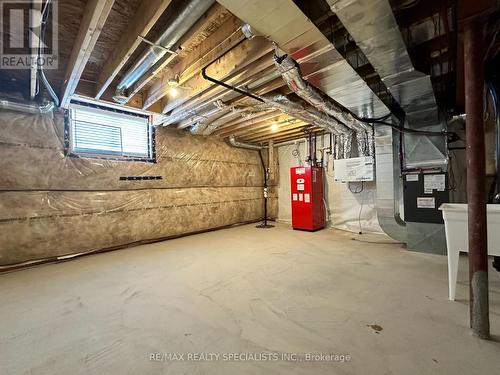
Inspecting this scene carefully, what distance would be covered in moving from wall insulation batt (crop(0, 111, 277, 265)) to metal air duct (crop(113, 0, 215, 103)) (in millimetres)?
1781

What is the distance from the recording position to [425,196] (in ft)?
10.0

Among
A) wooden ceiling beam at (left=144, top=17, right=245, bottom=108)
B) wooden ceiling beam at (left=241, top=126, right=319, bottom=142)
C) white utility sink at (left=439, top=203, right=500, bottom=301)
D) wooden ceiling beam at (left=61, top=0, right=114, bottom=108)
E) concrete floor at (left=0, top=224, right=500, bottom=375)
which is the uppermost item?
wooden ceiling beam at (left=144, top=17, right=245, bottom=108)

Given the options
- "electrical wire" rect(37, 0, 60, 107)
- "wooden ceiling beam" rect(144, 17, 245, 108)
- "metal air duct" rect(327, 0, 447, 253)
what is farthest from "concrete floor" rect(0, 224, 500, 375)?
"wooden ceiling beam" rect(144, 17, 245, 108)

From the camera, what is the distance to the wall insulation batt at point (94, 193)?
9.19ft

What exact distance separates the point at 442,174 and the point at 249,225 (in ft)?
12.4

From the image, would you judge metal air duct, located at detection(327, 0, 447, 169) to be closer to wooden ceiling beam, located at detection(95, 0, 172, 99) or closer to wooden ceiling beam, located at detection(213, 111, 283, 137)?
wooden ceiling beam, located at detection(95, 0, 172, 99)

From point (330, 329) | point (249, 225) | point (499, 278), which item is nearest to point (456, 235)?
point (499, 278)

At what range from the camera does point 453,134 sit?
2977mm

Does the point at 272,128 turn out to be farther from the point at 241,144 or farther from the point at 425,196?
the point at 425,196

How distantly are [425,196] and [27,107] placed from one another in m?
5.29

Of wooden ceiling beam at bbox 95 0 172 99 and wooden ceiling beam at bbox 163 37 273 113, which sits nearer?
wooden ceiling beam at bbox 95 0 172 99

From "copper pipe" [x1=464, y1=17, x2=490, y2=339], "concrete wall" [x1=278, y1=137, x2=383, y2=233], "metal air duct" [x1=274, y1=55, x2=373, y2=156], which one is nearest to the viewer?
"copper pipe" [x1=464, y1=17, x2=490, y2=339]

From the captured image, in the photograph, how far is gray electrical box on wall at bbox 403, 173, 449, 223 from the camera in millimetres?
2951

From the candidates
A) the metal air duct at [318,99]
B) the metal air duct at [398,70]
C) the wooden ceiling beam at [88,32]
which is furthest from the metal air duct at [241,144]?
the metal air duct at [398,70]
